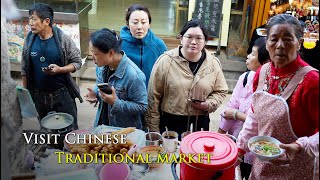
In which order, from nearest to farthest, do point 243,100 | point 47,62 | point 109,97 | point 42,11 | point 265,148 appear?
1. point 265,148
2. point 109,97
3. point 243,100
4. point 42,11
5. point 47,62

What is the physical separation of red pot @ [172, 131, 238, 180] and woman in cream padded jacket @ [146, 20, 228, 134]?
41.5 inches

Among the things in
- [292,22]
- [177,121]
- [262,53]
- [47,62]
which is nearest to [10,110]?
[292,22]

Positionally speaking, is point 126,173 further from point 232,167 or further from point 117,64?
point 117,64

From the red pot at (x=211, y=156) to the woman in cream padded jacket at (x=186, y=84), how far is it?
1.05m

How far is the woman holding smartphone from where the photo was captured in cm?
263

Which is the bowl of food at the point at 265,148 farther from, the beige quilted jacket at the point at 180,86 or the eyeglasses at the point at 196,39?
the eyeglasses at the point at 196,39

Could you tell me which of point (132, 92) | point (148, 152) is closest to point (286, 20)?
point (148, 152)

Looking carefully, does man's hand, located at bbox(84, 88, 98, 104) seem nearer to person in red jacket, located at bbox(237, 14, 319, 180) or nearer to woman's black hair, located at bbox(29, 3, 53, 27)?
woman's black hair, located at bbox(29, 3, 53, 27)

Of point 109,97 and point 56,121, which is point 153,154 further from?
point 56,121

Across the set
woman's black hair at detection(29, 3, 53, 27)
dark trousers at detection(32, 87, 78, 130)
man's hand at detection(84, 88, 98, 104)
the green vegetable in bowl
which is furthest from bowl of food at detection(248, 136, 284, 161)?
woman's black hair at detection(29, 3, 53, 27)

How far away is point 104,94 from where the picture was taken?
2656 millimetres

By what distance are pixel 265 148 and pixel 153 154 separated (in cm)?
72

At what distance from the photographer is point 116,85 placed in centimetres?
282

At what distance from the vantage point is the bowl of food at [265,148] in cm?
182
